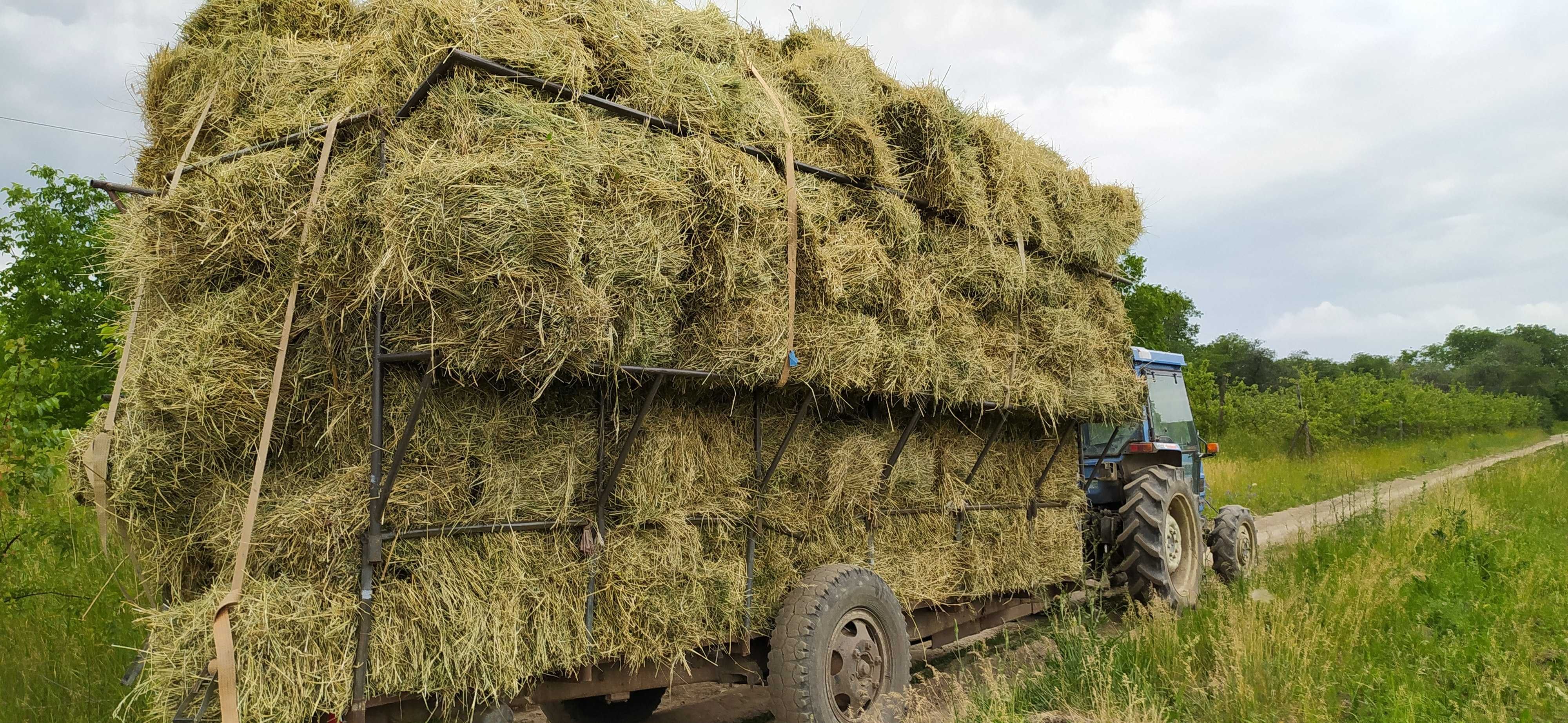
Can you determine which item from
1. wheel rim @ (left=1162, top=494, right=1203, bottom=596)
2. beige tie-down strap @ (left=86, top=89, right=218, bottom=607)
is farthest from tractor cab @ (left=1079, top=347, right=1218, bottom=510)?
beige tie-down strap @ (left=86, top=89, right=218, bottom=607)

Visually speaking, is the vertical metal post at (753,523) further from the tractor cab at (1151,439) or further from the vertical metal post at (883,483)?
the tractor cab at (1151,439)

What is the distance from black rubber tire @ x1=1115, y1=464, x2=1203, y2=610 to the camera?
24.3ft

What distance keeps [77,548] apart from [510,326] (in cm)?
498

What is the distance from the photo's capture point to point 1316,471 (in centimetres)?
2339

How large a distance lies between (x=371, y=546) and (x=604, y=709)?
266cm

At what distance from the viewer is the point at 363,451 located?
138 inches

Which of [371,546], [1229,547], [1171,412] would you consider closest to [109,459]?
[371,546]

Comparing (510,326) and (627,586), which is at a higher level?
(510,326)

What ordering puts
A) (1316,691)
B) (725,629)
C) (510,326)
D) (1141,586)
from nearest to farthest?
(510,326) < (725,629) < (1316,691) < (1141,586)

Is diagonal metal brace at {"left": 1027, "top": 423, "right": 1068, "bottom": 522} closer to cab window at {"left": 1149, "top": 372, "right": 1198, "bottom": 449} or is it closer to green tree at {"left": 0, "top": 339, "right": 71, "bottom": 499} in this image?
cab window at {"left": 1149, "top": 372, "right": 1198, "bottom": 449}

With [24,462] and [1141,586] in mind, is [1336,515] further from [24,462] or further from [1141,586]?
[24,462]

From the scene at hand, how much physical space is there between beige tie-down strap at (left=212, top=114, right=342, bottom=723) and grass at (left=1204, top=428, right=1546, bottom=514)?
1570cm

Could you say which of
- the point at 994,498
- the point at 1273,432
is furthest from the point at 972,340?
the point at 1273,432

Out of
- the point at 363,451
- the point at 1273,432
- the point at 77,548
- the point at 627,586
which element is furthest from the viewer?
the point at 1273,432
